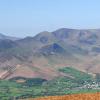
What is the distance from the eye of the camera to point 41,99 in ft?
78.5

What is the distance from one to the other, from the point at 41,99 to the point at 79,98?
2780mm

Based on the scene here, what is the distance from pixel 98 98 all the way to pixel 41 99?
3965 mm

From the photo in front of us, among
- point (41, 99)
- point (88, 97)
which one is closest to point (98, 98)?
point (88, 97)

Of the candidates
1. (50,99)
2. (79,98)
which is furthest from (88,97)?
(50,99)

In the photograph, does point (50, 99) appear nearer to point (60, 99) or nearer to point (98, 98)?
point (60, 99)

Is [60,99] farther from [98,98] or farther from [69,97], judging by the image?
[98,98]

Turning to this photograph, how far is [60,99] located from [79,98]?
4.18 ft

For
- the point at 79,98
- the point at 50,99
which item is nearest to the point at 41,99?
the point at 50,99

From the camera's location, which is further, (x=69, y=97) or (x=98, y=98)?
(x=69, y=97)

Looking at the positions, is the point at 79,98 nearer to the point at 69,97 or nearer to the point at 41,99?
the point at 69,97

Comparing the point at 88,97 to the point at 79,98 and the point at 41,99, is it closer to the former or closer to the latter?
the point at 79,98

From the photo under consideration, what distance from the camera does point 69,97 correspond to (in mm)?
23297

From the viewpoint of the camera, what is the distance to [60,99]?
2298 cm

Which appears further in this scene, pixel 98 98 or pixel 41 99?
pixel 41 99
